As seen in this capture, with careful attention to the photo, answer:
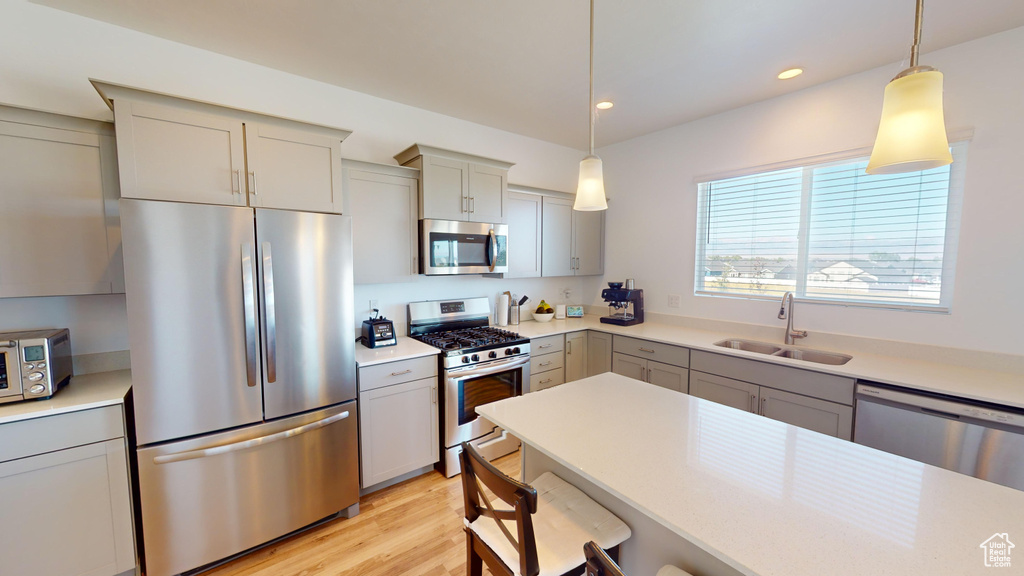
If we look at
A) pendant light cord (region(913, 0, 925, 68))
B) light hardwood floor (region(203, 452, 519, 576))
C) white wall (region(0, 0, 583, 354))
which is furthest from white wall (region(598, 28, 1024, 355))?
light hardwood floor (region(203, 452, 519, 576))

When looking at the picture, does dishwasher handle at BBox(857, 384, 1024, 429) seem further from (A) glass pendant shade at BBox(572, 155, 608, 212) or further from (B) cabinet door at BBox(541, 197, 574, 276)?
(B) cabinet door at BBox(541, 197, 574, 276)

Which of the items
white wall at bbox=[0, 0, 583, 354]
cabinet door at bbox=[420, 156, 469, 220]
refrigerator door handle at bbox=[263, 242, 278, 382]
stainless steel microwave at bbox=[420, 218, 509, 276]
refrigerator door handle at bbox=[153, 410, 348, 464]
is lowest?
refrigerator door handle at bbox=[153, 410, 348, 464]

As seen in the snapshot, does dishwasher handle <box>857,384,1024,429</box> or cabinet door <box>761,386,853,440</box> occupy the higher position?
dishwasher handle <box>857,384,1024,429</box>

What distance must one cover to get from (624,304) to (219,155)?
330 centimetres

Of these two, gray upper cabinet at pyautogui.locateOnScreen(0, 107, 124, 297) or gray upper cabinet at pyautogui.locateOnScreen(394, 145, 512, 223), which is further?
gray upper cabinet at pyautogui.locateOnScreen(394, 145, 512, 223)

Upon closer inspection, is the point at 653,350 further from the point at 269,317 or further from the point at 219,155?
the point at 219,155

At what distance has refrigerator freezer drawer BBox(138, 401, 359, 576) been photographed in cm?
174

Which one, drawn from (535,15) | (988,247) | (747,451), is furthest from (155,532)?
(988,247)

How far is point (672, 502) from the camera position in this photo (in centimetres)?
97

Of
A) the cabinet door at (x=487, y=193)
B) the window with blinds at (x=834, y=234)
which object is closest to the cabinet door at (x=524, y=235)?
the cabinet door at (x=487, y=193)

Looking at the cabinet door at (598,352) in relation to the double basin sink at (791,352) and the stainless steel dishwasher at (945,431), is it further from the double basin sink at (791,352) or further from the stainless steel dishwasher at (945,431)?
the stainless steel dishwasher at (945,431)

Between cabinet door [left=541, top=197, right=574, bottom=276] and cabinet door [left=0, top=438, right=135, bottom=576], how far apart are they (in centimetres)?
312

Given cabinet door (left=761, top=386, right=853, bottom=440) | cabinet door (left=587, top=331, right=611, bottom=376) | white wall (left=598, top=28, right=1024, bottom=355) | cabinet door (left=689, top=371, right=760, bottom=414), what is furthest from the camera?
cabinet door (left=587, top=331, right=611, bottom=376)

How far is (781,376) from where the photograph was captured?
2.38m
